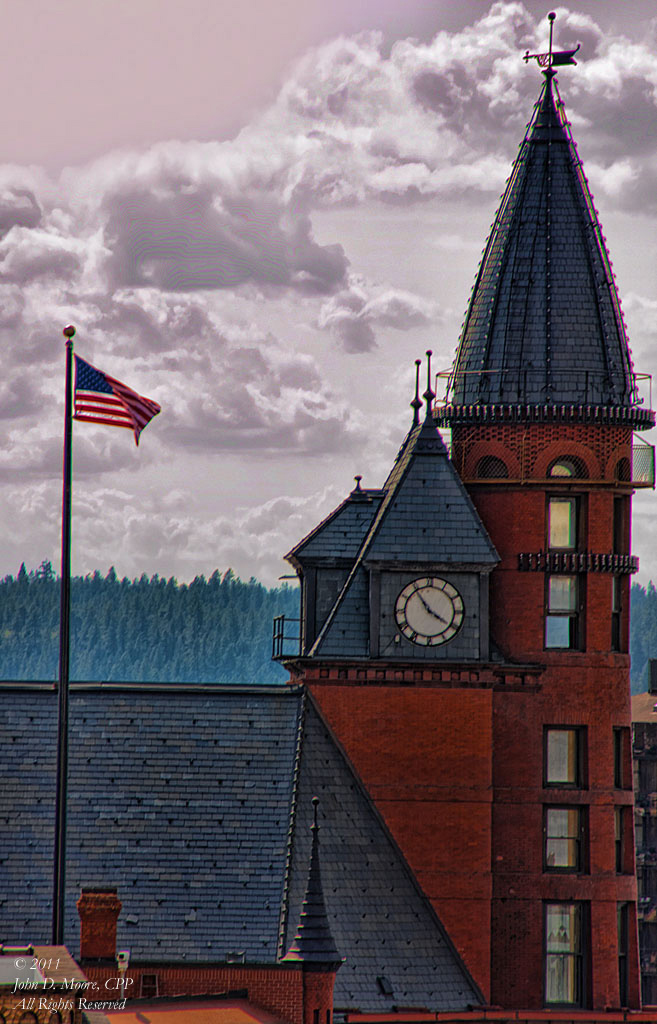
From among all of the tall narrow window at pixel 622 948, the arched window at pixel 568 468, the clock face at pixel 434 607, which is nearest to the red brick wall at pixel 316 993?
the clock face at pixel 434 607

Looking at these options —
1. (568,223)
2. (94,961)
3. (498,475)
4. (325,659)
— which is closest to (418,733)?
(325,659)

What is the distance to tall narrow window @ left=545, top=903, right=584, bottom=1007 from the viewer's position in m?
60.0

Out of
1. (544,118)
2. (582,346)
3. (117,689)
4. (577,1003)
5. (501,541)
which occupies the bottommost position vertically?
(577,1003)

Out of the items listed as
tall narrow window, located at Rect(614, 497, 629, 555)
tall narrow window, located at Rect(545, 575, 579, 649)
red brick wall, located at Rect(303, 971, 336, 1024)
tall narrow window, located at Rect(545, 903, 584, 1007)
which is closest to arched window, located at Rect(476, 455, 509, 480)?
tall narrow window, located at Rect(545, 575, 579, 649)

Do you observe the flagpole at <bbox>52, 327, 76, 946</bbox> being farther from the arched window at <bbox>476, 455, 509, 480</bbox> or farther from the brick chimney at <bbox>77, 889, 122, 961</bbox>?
the arched window at <bbox>476, 455, 509, 480</bbox>

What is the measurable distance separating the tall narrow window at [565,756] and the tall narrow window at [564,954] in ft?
11.3

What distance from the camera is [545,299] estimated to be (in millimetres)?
62281

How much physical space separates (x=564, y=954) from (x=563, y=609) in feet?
31.3

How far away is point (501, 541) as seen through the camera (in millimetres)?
61406

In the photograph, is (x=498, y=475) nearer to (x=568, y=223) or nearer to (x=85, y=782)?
(x=568, y=223)

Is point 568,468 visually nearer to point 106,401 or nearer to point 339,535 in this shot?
point 339,535

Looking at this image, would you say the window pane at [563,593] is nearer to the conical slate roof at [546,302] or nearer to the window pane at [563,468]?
the window pane at [563,468]

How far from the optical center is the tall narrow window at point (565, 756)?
61.0 metres

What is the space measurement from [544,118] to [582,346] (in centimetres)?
721
